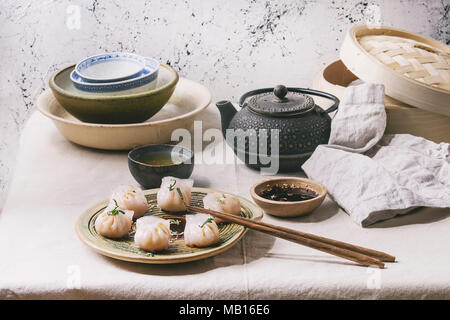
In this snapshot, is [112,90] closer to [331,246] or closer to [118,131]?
[118,131]

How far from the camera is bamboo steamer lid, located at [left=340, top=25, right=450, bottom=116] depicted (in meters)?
1.22

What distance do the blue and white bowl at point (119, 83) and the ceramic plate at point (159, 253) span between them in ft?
1.25

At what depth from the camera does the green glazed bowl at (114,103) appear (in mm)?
1325

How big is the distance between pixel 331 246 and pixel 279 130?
0.34 m

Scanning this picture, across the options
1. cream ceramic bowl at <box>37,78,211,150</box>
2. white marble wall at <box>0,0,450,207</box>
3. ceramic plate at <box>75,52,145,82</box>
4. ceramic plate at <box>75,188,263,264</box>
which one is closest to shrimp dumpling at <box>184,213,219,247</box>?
ceramic plate at <box>75,188,263,264</box>

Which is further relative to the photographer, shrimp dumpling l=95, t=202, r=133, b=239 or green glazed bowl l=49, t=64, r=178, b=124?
green glazed bowl l=49, t=64, r=178, b=124

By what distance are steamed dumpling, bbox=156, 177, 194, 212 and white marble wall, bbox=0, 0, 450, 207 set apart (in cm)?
86

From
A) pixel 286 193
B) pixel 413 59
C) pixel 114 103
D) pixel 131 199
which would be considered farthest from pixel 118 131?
pixel 413 59

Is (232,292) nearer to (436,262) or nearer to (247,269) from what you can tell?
(247,269)

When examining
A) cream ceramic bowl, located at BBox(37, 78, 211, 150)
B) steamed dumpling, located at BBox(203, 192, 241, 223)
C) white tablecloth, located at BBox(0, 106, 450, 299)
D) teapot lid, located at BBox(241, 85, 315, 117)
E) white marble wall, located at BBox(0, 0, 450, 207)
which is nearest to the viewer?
white tablecloth, located at BBox(0, 106, 450, 299)

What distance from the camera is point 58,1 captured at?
1.77 metres

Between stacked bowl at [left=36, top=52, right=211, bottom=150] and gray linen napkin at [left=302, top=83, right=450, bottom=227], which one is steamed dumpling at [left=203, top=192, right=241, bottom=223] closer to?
gray linen napkin at [left=302, top=83, right=450, bottom=227]

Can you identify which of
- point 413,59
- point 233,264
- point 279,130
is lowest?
point 233,264

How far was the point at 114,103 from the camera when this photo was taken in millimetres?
1325
